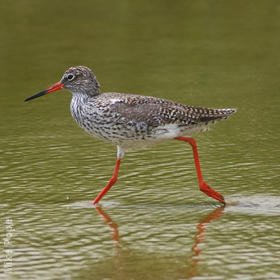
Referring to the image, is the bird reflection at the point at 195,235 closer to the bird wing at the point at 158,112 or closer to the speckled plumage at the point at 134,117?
the speckled plumage at the point at 134,117

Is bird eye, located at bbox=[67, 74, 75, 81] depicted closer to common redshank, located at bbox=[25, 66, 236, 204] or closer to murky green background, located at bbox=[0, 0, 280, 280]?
common redshank, located at bbox=[25, 66, 236, 204]

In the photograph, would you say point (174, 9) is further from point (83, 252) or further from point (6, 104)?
point (83, 252)

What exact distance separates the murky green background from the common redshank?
0.60 m

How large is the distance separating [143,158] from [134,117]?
6.38 feet

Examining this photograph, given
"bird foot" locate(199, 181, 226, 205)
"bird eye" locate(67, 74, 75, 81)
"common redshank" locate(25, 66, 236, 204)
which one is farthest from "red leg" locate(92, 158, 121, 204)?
"bird eye" locate(67, 74, 75, 81)

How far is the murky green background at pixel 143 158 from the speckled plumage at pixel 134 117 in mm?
776

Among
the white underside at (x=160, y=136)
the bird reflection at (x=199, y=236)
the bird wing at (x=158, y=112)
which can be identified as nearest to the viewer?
the bird reflection at (x=199, y=236)

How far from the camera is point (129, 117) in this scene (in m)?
10.1

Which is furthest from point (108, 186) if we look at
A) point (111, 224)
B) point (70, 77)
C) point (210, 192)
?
point (70, 77)

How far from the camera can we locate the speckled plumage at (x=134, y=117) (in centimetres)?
1013

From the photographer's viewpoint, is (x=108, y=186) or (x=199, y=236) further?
(x=108, y=186)

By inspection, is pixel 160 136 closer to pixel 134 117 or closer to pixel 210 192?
pixel 134 117

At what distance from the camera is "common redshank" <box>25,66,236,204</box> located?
10.1 meters

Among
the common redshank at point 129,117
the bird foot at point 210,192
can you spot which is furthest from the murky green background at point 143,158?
the common redshank at point 129,117
